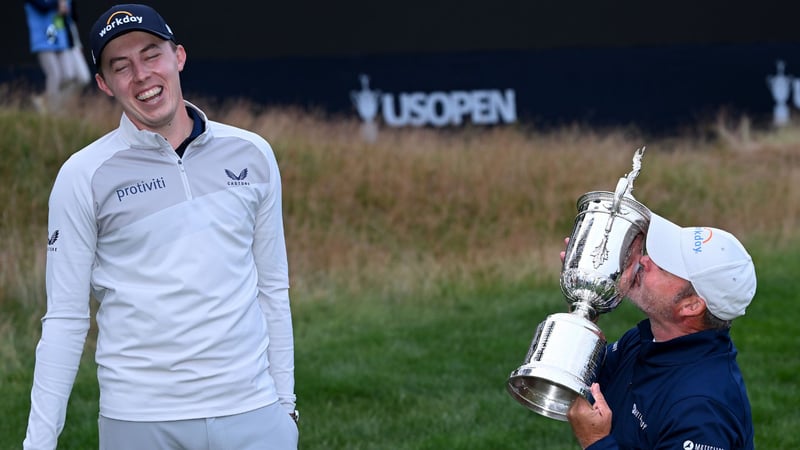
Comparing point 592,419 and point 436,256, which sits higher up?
point 592,419

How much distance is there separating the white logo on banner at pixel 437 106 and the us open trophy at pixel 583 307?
9.90 metres

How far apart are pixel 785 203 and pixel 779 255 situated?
6.02 feet

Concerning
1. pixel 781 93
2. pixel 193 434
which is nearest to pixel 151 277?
pixel 193 434

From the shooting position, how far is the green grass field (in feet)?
22.1

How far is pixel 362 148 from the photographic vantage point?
12.5 m

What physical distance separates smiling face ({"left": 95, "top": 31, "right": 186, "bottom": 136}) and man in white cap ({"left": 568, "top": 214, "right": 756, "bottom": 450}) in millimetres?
1327

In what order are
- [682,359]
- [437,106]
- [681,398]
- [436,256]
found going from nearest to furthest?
[681,398]
[682,359]
[436,256]
[437,106]

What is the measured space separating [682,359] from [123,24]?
171cm

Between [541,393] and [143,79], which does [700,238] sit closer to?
[541,393]

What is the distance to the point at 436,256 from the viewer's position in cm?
1077

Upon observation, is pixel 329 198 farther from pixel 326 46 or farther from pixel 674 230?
pixel 674 230

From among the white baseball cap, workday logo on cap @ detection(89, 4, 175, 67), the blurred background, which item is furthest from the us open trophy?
the blurred background

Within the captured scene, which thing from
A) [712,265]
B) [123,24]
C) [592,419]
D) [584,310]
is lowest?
[592,419]

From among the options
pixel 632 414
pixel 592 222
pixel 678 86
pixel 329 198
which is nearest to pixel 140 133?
pixel 592 222
